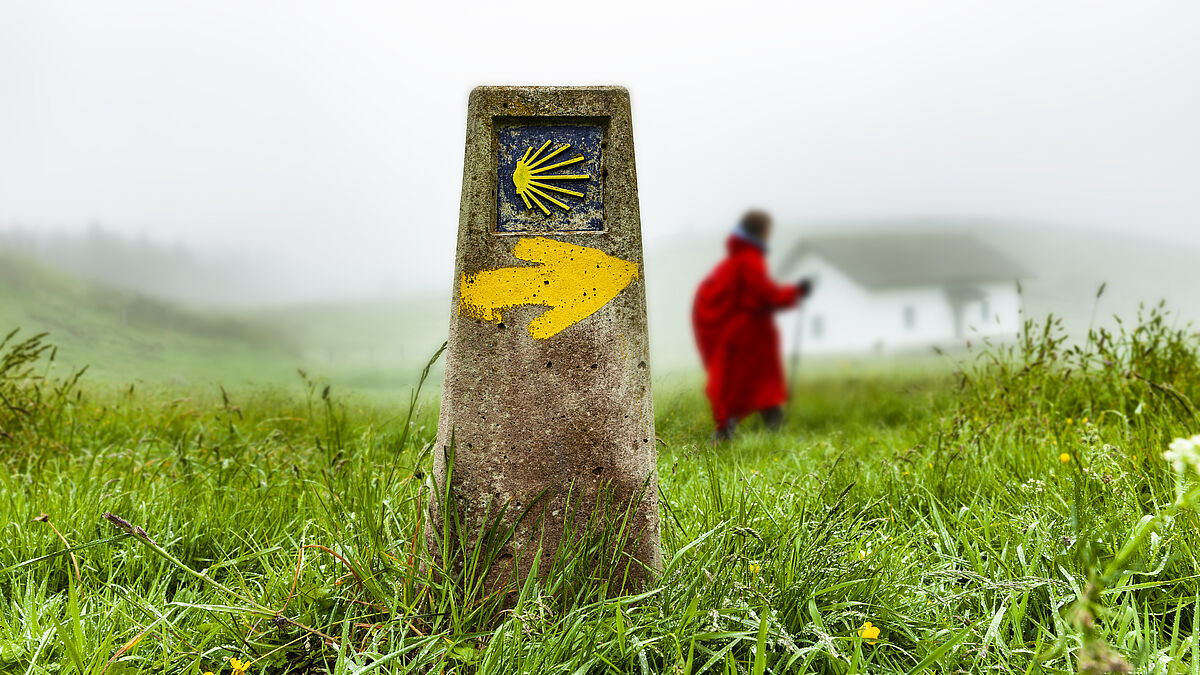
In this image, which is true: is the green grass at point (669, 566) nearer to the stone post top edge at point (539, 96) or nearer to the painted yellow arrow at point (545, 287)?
the painted yellow arrow at point (545, 287)

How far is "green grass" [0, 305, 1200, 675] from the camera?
1769mm

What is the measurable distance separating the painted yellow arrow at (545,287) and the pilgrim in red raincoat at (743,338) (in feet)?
11.8

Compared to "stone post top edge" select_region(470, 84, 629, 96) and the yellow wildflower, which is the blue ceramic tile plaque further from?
the yellow wildflower

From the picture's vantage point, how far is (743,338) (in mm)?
5590

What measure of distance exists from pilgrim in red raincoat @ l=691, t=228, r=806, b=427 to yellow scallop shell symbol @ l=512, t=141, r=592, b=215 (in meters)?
3.63

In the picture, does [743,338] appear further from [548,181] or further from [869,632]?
[869,632]

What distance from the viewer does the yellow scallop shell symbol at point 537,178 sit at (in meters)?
1.98

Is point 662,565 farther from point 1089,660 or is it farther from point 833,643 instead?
point 1089,660

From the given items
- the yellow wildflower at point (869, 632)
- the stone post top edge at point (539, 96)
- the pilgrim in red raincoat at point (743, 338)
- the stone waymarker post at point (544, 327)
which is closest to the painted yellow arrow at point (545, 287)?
the stone waymarker post at point (544, 327)

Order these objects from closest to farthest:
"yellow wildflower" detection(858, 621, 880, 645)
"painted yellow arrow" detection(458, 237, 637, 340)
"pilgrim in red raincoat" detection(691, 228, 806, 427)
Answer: "yellow wildflower" detection(858, 621, 880, 645), "painted yellow arrow" detection(458, 237, 637, 340), "pilgrim in red raincoat" detection(691, 228, 806, 427)

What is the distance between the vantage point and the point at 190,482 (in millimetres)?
3074

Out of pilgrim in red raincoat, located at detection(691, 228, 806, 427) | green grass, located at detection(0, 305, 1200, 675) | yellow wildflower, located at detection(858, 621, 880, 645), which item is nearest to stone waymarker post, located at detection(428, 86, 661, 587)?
green grass, located at detection(0, 305, 1200, 675)

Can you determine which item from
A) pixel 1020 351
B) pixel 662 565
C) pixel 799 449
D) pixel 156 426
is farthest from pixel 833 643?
pixel 156 426

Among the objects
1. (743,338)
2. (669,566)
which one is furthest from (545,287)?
(743,338)
